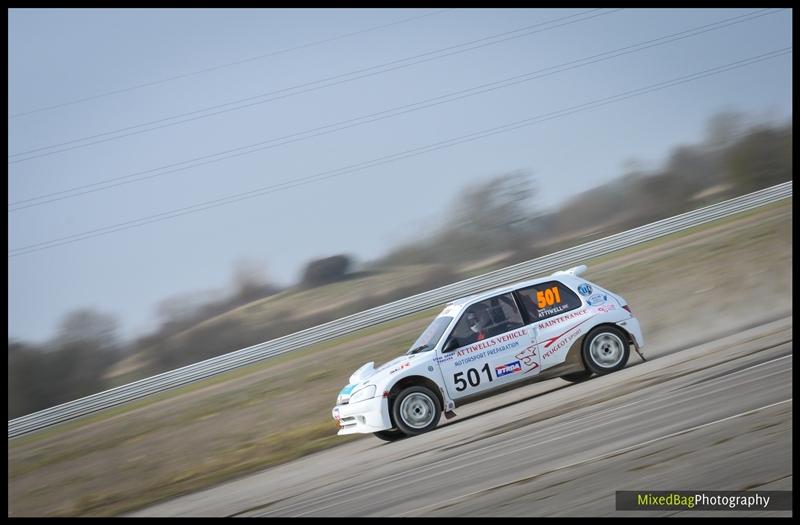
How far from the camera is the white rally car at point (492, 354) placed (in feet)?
34.0

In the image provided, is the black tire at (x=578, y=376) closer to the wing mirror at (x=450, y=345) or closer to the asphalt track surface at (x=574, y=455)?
the asphalt track surface at (x=574, y=455)

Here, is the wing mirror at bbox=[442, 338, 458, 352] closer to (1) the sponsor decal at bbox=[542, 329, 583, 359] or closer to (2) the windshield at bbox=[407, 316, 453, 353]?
(2) the windshield at bbox=[407, 316, 453, 353]

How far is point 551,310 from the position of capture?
36.6 ft

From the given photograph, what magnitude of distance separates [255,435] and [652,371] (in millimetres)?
6866

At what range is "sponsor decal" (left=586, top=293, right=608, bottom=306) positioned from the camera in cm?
1129

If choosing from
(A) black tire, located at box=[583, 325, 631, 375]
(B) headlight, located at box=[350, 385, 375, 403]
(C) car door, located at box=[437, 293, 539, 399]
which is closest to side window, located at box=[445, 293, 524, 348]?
(C) car door, located at box=[437, 293, 539, 399]

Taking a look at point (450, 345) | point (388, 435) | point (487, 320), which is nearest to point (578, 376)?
point (487, 320)

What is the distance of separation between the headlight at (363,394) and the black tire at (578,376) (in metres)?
2.58

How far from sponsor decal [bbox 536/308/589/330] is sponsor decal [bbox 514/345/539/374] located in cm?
32

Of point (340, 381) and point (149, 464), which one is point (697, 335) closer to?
point (340, 381)

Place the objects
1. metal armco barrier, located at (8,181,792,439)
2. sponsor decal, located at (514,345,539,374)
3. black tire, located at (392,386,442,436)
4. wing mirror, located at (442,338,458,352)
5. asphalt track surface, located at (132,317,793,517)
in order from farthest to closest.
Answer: metal armco barrier, located at (8,181,792,439) < sponsor decal, located at (514,345,539,374) < wing mirror, located at (442,338,458,352) < black tire, located at (392,386,442,436) < asphalt track surface, located at (132,317,793,517)

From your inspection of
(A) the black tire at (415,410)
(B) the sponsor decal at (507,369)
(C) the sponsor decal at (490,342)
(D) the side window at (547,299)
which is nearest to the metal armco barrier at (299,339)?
(D) the side window at (547,299)

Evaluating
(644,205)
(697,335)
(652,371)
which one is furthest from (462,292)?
(644,205)

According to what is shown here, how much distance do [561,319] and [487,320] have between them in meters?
1.00
